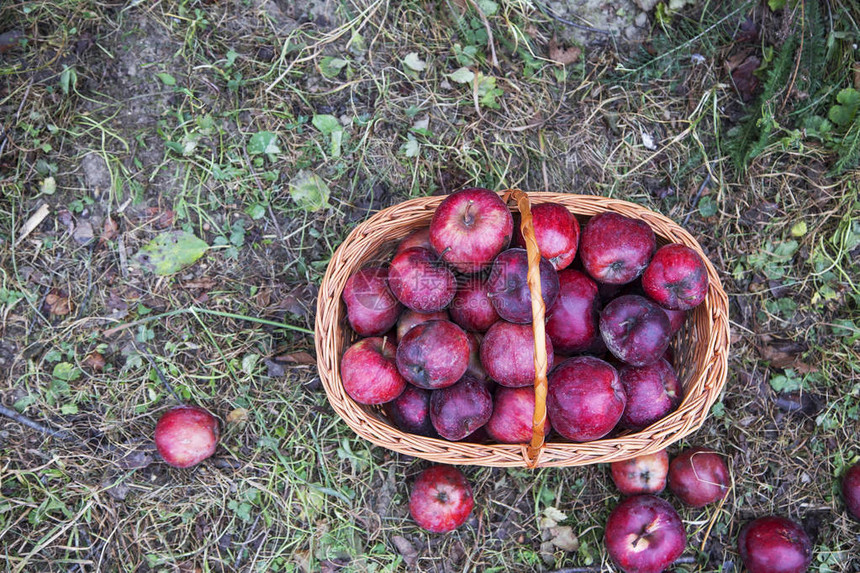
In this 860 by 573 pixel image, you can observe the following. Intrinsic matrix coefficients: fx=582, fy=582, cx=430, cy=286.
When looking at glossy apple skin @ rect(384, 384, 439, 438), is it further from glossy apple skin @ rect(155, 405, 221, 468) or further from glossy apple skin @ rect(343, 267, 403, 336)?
glossy apple skin @ rect(155, 405, 221, 468)

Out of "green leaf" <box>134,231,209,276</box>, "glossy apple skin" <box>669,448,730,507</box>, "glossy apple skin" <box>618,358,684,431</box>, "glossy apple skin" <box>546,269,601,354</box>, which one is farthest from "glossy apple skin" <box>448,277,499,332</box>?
"green leaf" <box>134,231,209,276</box>

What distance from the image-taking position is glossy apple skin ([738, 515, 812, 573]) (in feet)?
10.9

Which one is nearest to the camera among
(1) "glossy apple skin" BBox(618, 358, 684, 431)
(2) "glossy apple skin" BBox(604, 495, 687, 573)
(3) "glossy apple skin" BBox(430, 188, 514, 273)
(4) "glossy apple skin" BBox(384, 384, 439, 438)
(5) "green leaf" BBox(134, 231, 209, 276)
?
(3) "glossy apple skin" BBox(430, 188, 514, 273)

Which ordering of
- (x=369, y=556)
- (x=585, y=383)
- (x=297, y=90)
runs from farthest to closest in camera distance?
(x=297, y=90) < (x=369, y=556) < (x=585, y=383)

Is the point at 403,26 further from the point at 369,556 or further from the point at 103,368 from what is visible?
the point at 369,556

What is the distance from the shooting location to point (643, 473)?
342 cm

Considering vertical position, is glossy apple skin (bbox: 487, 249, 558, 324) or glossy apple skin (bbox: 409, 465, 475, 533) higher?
glossy apple skin (bbox: 487, 249, 558, 324)

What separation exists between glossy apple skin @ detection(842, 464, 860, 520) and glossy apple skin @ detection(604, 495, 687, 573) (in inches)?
43.3

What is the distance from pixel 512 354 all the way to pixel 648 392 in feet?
2.47

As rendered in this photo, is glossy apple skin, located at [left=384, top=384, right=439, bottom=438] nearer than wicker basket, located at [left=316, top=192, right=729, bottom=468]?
No

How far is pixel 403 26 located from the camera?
3764 mm

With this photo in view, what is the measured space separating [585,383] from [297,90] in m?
2.52

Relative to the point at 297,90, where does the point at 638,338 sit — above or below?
below

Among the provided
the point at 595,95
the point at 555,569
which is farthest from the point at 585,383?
the point at 595,95
